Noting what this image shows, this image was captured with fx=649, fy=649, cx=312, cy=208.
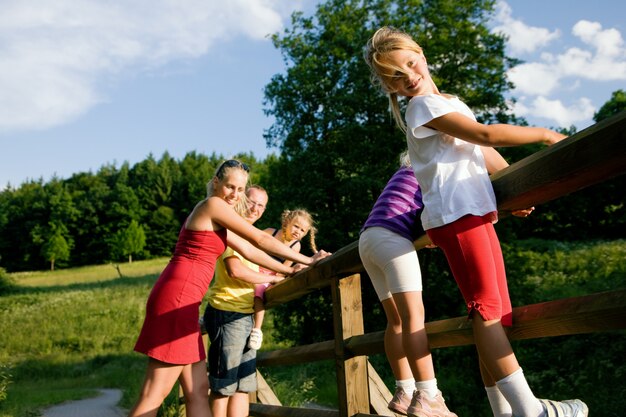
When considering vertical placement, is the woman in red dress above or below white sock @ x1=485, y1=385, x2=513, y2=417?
above

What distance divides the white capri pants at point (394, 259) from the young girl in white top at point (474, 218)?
26 cm

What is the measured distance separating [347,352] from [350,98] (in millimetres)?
12891

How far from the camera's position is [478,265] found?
5.81ft

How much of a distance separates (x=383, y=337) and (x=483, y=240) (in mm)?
771

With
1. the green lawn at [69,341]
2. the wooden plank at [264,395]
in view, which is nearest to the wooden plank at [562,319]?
the wooden plank at [264,395]

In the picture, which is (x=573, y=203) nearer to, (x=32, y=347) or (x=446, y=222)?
(x=32, y=347)

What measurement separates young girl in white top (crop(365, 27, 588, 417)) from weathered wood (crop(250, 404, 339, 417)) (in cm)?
120

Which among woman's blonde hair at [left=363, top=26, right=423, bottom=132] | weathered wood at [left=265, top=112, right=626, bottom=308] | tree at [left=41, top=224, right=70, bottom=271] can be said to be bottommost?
weathered wood at [left=265, top=112, right=626, bottom=308]

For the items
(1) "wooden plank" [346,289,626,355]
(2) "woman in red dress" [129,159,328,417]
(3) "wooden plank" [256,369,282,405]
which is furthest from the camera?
(3) "wooden plank" [256,369,282,405]

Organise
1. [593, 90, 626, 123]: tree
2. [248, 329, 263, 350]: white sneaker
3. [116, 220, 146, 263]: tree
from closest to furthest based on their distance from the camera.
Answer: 1. [248, 329, 263, 350]: white sneaker
2. [593, 90, 626, 123]: tree
3. [116, 220, 146, 263]: tree

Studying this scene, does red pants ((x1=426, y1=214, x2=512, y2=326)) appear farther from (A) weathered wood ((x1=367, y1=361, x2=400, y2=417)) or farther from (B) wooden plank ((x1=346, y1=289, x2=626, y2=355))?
(A) weathered wood ((x1=367, y1=361, x2=400, y2=417))

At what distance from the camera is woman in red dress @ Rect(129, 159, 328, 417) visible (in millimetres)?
2822

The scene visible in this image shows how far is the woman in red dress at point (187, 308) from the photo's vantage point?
2.82m

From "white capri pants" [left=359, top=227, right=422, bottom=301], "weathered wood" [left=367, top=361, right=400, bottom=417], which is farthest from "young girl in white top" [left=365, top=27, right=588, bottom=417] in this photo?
"weathered wood" [left=367, top=361, right=400, bottom=417]
